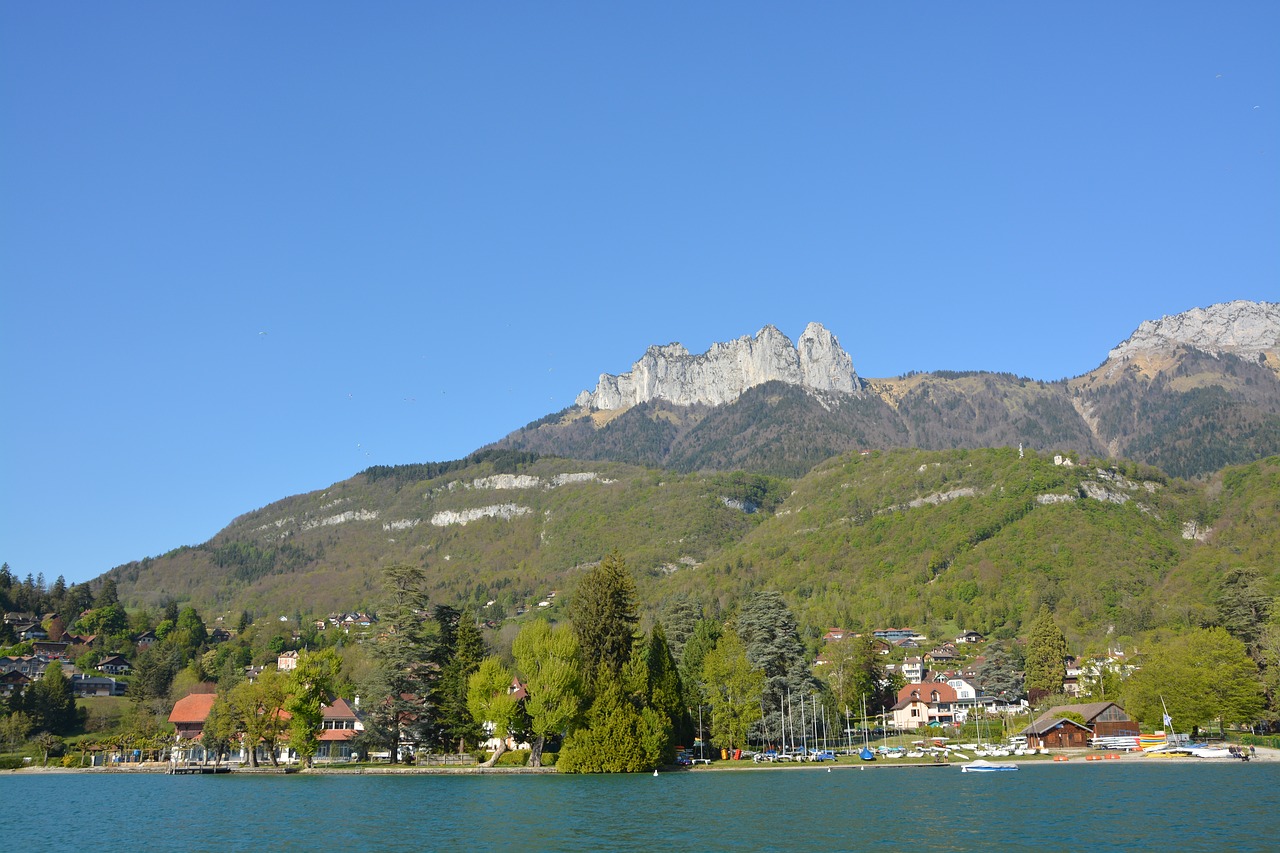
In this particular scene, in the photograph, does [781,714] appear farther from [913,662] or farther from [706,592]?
[706,592]

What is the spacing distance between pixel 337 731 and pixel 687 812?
69.4m

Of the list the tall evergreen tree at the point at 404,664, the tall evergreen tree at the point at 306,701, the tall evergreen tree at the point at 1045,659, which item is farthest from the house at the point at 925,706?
the tall evergreen tree at the point at 306,701

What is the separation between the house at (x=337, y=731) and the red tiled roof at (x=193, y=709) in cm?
1288

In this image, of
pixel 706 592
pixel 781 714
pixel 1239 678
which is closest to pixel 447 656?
pixel 781 714

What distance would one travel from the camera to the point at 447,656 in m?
85.0

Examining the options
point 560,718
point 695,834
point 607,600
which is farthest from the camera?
point 607,600

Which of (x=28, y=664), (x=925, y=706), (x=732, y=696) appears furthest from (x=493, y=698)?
(x=28, y=664)

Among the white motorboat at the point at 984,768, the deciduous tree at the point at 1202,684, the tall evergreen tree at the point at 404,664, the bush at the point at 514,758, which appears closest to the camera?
the white motorboat at the point at 984,768

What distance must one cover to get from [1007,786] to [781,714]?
31534mm

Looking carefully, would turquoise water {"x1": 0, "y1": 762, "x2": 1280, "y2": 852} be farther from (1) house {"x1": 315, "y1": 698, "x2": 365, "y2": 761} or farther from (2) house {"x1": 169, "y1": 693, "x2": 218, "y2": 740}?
(2) house {"x1": 169, "y1": 693, "x2": 218, "y2": 740}

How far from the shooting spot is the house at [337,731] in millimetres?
102875

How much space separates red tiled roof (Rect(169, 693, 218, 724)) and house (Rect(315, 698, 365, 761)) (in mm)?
12878

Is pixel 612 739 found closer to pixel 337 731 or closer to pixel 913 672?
pixel 337 731

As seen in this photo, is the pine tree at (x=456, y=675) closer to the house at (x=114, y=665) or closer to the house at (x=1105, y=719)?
the house at (x=1105, y=719)
